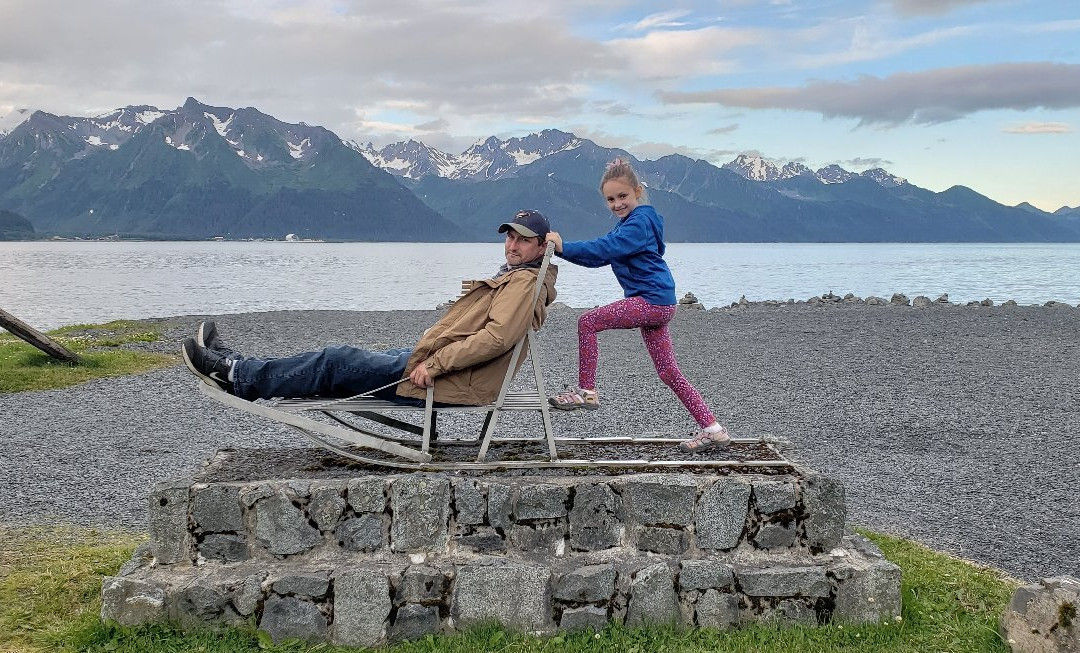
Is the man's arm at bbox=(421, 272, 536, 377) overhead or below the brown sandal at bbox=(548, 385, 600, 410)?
overhead

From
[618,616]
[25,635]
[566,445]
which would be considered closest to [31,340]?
[25,635]

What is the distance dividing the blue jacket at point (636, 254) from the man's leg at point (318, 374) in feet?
4.99

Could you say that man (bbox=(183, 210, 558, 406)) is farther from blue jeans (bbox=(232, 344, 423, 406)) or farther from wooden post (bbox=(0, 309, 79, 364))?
wooden post (bbox=(0, 309, 79, 364))

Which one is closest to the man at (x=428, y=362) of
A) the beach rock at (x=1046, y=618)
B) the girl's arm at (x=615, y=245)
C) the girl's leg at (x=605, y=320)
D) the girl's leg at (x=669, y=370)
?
the girl's arm at (x=615, y=245)

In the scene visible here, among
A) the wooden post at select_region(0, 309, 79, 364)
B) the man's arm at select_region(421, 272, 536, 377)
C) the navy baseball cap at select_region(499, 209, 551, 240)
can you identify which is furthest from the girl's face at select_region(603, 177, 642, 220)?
the wooden post at select_region(0, 309, 79, 364)

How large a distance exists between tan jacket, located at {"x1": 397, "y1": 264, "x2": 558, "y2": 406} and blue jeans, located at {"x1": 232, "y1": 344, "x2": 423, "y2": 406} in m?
0.15

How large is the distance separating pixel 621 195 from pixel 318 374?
252 cm

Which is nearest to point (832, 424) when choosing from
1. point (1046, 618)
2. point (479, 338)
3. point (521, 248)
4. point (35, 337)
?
point (1046, 618)

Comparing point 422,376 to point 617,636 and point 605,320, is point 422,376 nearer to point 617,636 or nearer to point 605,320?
point 605,320

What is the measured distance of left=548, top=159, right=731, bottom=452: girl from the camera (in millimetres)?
6246

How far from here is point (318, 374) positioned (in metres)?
6.16

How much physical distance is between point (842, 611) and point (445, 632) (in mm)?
2641

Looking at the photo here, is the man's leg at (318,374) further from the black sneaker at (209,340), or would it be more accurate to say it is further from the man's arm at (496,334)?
the man's arm at (496,334)

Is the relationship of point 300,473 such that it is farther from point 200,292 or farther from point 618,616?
point 200,292
